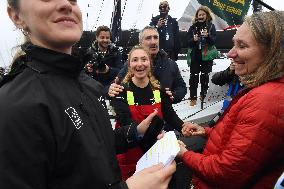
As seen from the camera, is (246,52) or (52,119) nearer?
(52,119)

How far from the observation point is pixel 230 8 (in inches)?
448

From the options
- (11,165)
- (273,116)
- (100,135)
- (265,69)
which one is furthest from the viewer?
(265,69)

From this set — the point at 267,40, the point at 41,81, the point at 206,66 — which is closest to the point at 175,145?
the point at 41,81

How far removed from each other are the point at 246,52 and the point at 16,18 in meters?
1.33

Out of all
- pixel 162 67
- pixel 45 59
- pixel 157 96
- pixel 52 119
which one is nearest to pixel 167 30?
pixel 162 67

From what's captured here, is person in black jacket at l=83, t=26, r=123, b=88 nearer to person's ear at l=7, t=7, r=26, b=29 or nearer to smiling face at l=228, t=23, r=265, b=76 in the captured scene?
smiling face at l=228, t=23, r=265, b=76

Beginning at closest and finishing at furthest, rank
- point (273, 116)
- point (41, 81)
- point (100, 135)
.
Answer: point (41, 81), point (100, 135), point (273, 116)

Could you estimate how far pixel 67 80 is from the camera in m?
1.20

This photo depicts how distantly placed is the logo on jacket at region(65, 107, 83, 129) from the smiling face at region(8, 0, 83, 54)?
0.26 meters

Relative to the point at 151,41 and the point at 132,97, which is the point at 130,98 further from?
the point at 151,41

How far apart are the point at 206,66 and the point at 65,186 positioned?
18.8ft

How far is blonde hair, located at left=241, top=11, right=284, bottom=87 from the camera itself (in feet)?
6.14

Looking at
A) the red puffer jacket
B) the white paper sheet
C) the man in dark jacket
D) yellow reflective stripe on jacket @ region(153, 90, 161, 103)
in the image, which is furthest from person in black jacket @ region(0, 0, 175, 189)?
the man in dark jacket

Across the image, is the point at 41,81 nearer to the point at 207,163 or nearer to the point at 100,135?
the point at 100,135
